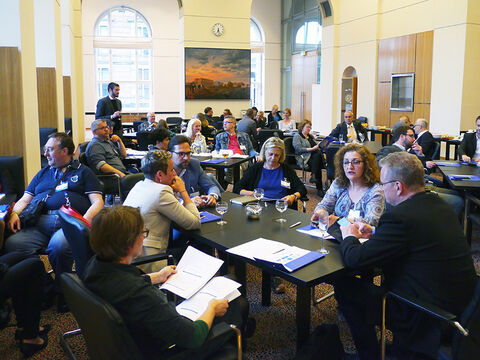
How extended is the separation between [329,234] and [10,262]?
6.54 feet

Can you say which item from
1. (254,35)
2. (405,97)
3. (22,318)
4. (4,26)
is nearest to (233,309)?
(22,318)

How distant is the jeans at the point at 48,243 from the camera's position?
3.24 m

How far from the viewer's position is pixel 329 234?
2.66m

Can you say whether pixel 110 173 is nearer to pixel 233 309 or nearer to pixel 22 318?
pixel 22 318

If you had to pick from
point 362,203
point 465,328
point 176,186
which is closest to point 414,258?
point 465,328

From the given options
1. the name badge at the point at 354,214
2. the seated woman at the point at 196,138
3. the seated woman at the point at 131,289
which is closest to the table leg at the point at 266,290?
the name badge at the point at 354,214

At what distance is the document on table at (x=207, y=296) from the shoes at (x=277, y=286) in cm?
147

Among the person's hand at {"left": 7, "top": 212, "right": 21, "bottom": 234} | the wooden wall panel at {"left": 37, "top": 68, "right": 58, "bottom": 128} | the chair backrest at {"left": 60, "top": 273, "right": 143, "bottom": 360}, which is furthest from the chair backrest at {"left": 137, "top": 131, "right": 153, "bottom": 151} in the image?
the chair backrest at {"left": 60, "top": 273, "right": 143, "bottom": 360}

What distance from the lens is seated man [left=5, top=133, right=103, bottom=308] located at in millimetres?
3424

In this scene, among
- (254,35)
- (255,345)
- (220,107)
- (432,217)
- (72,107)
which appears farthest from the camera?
(254,35)

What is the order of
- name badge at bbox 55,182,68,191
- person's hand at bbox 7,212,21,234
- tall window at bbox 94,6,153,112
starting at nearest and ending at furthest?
person's hand at bbox 7,212,21,234, name badge at bbox 55,182,68,191, tall window at bbox 94,6,153,112

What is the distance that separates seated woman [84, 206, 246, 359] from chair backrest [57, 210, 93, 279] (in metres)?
0.65

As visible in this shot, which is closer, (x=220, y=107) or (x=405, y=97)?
(x=405, y=97)

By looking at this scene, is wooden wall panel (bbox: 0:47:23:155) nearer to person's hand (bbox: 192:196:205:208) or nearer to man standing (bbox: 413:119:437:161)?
person's hand (bbox: 192:196:205:208)
